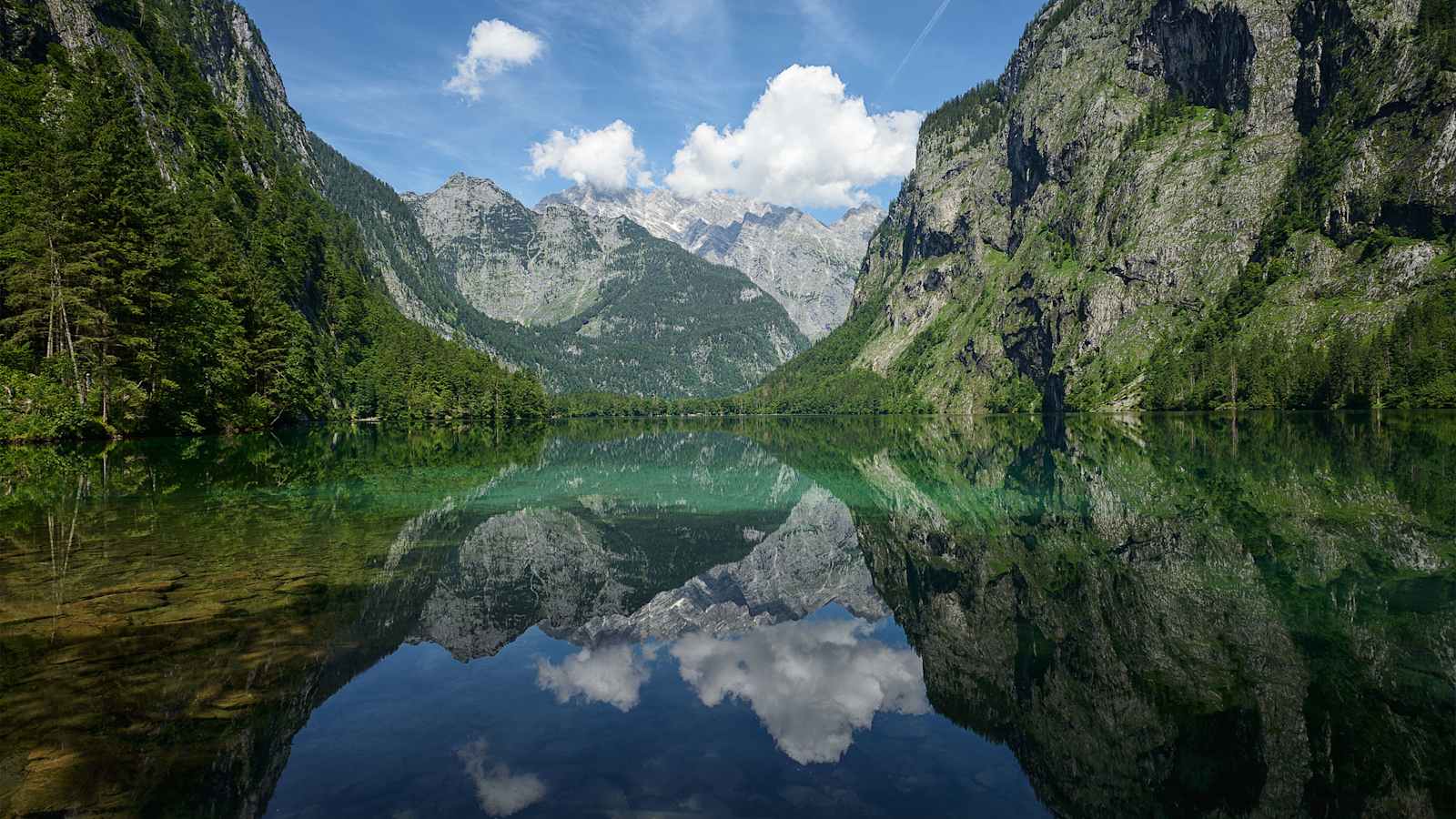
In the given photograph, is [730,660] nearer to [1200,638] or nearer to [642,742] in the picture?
[642,742]

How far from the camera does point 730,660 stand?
530 inches

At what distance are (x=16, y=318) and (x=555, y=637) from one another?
52.7 m

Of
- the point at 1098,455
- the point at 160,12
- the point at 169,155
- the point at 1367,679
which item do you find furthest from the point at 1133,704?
the point at 160,12

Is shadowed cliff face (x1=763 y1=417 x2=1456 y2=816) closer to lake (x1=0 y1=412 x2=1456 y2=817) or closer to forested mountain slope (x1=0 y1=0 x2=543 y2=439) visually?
lake (x1=0 y1=412 x2=1456 y2=817)

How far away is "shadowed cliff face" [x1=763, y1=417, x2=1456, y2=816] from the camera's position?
26.6 ft

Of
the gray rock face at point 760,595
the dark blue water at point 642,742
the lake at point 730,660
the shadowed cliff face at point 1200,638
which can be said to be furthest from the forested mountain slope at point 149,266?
the shadowed cliff face at point 1200,638

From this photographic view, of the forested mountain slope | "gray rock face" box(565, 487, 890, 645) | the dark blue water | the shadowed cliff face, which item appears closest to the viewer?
the dark blue water

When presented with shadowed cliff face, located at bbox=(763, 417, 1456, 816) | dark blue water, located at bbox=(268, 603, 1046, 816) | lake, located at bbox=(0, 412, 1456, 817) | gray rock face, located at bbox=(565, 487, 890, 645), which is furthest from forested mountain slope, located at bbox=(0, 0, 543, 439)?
shadowed cliff face, located at bbox=(763, 417, 1456, 816)

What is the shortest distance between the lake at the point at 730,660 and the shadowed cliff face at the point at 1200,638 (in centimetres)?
7

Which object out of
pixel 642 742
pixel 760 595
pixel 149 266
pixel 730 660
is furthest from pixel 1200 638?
pixel 149 266

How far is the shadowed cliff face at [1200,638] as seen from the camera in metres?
8.09

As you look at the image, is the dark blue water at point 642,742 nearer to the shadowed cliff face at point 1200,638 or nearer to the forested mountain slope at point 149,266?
the shadowed cliff face at point 1200,638

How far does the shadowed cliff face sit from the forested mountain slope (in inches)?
2155

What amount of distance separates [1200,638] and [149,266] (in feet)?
206
